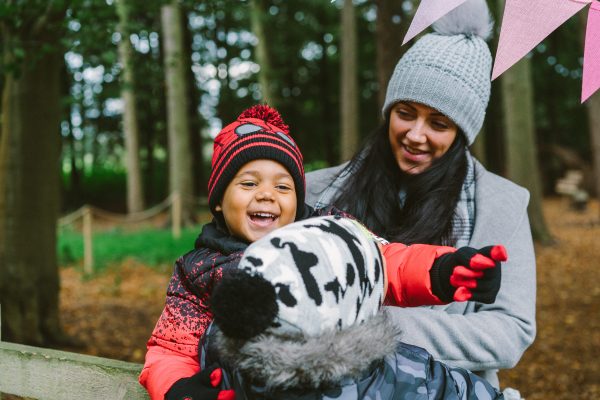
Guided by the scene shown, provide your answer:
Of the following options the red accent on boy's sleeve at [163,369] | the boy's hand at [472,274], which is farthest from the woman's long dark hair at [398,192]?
the red accent on boy's sleeve at [163,369]

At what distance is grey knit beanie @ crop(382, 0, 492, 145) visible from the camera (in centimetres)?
210

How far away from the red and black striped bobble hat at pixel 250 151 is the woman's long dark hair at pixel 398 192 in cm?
45

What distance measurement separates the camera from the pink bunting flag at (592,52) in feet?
4.98

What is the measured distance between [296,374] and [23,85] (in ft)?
15.9

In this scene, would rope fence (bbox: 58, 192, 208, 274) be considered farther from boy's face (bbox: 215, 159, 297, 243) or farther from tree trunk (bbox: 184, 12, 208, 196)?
tree trunk (bbox: 184, 12, 208, 196)

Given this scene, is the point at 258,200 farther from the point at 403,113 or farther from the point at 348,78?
the point at 348,78

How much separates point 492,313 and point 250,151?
896 mm

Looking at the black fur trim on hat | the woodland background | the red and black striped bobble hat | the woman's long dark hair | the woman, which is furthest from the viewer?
the woodland background

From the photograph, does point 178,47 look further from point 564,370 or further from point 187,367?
point 187,367

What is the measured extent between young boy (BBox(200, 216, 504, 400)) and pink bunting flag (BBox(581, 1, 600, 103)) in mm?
713

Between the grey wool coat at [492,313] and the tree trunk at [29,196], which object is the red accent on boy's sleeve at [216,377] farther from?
the tree trunk at [29,196]

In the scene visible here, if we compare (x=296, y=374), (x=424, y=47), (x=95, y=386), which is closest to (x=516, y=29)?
(x=424, y=47)

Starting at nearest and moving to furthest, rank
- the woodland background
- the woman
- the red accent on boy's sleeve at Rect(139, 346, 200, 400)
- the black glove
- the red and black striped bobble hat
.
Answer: the black glove, the red accent on boy's sleeve at Rect(139, 346, 200, 400), the red and black striped bobble hat, the woman, the woodland background

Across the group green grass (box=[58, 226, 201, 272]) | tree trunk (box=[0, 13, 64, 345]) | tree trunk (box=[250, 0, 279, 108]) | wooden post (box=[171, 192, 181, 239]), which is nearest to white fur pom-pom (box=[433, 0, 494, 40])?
tree trunk (box=[0, 13, 64, 345])
